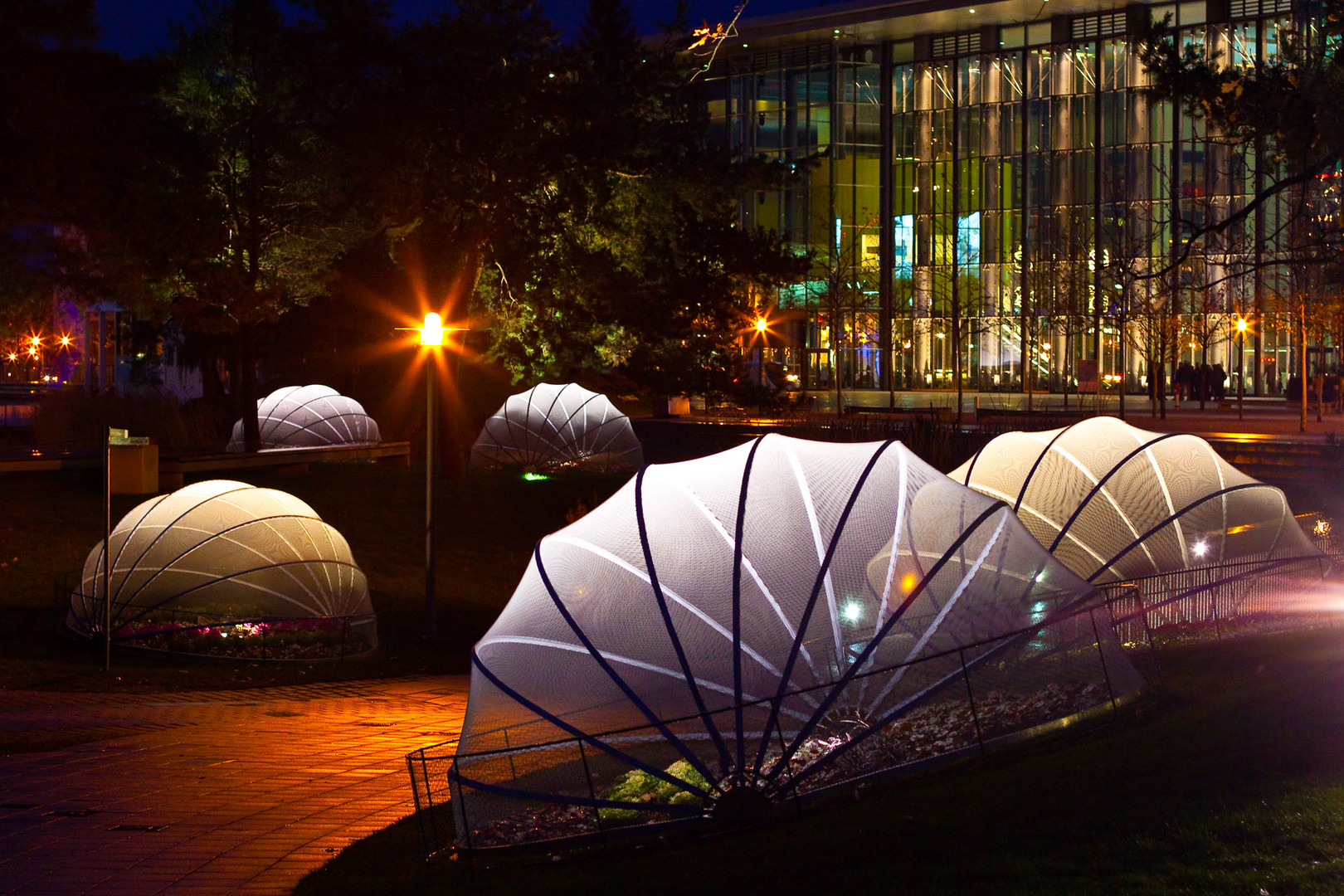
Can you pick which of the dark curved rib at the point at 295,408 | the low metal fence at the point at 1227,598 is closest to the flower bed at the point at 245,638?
the low metal fence at the point at 1227,598

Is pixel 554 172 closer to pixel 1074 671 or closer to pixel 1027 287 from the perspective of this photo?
pixel 1074 671

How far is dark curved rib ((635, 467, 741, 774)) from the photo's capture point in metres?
9.42

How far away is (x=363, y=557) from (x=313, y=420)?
16016 millimetres

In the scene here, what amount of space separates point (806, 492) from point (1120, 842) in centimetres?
421

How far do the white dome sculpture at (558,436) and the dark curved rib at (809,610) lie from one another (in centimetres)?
2734

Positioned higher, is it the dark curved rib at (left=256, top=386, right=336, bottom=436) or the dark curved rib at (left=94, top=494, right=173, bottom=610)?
the dark curved rib at (left=256, top=386, right=336, bottom=436)

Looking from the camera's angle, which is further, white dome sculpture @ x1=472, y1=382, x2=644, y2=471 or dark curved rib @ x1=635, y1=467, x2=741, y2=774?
white dome sculpture @ x1=472, y1=382, x2=644, y2=471

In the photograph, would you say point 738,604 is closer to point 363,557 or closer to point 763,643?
point 763,643

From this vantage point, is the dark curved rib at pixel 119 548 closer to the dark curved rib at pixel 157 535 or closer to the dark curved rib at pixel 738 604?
the dark curved rib at pixel 157 535

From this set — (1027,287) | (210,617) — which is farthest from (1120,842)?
(1027,287)

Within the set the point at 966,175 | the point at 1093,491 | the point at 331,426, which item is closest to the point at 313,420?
the point at 331,426

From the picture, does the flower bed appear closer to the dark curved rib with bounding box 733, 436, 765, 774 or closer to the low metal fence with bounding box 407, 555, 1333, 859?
the low metal fence with bounding box 407, 555, 1333, 859

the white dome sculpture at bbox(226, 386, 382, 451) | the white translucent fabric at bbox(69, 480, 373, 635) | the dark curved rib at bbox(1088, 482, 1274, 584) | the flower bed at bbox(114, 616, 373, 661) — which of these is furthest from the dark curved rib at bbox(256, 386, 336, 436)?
the dark curved rib at bbox(1088, 482, 1274, 584)

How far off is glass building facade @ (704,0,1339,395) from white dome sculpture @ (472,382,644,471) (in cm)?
2065
